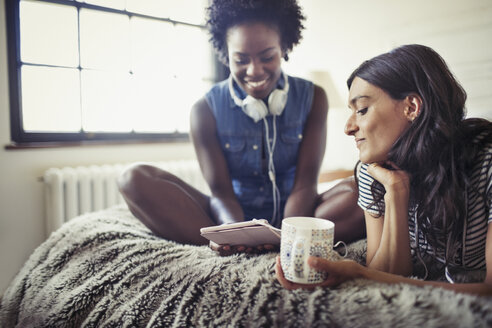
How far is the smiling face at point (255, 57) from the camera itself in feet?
4.11

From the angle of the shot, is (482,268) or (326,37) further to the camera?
(326,37)

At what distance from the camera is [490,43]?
1870 mm

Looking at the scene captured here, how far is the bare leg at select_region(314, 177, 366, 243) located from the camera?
110 centimetres

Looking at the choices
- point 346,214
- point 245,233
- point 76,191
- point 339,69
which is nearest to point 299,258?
point 245,233

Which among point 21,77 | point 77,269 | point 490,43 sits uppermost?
point 490,43

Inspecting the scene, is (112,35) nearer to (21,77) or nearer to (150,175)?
(21,77)

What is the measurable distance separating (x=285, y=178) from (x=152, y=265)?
0.67 m

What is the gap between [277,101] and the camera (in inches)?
52.4

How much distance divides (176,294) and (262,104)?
76 centimetres

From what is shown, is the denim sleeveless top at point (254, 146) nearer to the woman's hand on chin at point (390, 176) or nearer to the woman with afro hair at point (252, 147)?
the woman with afro hair at point (252, 147)

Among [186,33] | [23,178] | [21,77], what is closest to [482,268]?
[23,178]

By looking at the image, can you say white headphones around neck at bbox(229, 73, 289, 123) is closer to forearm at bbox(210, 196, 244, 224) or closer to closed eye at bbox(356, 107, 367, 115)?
forearm at bbox(210, 196, 244, 224)

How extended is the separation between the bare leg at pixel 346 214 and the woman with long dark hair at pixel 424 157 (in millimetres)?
250

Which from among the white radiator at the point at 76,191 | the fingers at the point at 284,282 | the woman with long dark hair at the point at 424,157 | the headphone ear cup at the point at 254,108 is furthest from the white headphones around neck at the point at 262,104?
the white radiator at the point at 76,191
